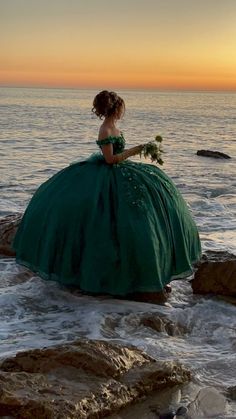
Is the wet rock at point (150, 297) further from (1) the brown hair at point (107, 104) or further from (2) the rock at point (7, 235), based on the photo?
(2) the rock at point (7, 235)

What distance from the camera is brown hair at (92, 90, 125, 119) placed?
22.2 feet

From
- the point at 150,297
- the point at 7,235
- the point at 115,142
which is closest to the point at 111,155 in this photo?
the point at 115,142

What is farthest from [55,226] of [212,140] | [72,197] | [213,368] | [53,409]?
[212,140]

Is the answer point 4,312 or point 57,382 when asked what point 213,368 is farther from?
point 4,312

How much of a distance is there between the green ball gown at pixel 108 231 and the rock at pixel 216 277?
365mm

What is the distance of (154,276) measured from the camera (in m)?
6.45

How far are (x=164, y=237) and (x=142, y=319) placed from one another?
855mm

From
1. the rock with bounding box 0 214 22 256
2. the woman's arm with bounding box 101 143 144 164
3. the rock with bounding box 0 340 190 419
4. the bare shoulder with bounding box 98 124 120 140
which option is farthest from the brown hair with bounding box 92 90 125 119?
the rock with bounding box 0 340 190 419

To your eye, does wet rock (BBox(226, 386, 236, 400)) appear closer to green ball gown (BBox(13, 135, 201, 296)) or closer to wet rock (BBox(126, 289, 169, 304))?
green ball gown (BBox(13, 135, 201, 296))

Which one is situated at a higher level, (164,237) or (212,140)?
(164,237)

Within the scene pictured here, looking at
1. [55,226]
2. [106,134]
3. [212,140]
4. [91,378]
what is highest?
[106,134]

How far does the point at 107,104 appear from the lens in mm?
6781

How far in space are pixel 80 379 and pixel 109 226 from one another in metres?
2.24

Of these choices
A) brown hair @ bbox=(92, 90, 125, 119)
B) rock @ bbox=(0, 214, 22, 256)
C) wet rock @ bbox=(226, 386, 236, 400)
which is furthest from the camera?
rock @ bbox=(0, 214, 22, 256)
